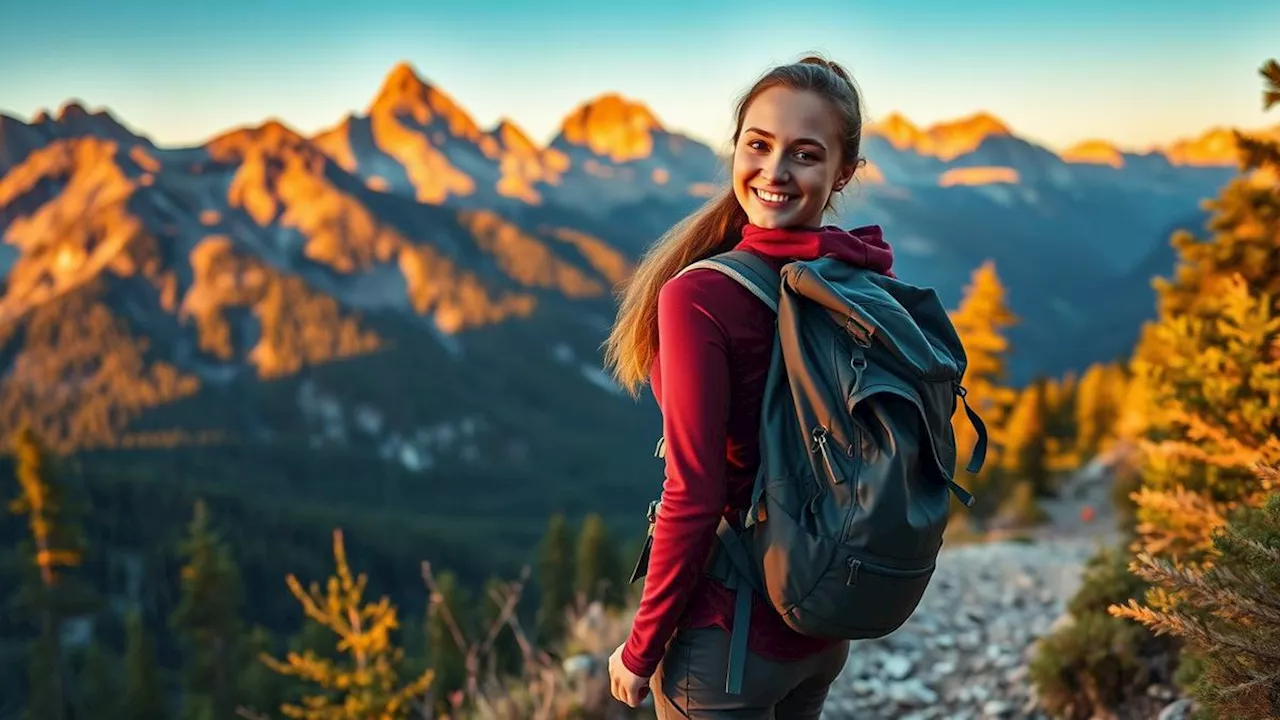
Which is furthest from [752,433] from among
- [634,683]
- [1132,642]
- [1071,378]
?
[1071,378]

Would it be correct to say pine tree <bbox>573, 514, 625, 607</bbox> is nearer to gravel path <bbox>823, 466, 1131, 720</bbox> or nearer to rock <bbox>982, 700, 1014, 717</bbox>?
gravel path <bbox>823, 466, 1131, 720</bbox>

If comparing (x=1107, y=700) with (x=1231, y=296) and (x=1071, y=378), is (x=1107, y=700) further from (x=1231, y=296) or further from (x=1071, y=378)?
(x=1071, y=378)

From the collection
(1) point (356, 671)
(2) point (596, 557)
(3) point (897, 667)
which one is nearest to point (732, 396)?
(3) point (897, 667)

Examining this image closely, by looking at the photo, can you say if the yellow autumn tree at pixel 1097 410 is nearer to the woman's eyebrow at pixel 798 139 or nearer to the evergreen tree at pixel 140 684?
the woman's eyebrow at pixel 798 139

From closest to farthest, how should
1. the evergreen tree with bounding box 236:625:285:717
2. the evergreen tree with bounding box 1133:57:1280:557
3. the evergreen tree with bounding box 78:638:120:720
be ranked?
the evergreen tree with bounding box 1133:57:1280:557
the evergreen tree with bounding box 236:625:285:717
the evergreen tree with bounding box 78:638:120:720

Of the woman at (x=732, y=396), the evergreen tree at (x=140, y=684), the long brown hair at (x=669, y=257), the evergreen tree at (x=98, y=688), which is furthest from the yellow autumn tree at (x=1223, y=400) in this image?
the evergreen tree at (x=98, y=688)

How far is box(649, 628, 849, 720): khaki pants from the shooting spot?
7.13 feet

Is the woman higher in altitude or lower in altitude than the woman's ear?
lower

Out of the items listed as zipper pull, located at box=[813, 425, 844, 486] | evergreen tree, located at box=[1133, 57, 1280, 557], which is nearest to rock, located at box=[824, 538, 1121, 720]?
evergreen tree, located at box=[1133, 57, 1280, 557]

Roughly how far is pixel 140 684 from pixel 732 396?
1763 inches

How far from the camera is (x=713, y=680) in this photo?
218 centimetres

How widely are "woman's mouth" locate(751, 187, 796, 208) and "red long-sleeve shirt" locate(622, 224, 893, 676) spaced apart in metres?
0.07

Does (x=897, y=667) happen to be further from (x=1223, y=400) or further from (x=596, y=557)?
(x=596, y=557)

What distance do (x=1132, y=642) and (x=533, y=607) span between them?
8381 centimetres
